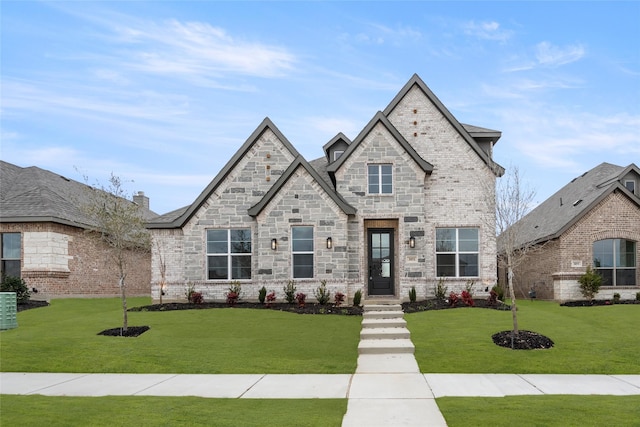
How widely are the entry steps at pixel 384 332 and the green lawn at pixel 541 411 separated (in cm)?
449

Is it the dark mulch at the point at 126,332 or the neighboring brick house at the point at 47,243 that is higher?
the neighboring brick house at the point at 47,243

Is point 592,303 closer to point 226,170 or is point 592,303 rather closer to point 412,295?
point 412,295

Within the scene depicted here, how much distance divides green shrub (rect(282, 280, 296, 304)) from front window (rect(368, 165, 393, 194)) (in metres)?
4.64

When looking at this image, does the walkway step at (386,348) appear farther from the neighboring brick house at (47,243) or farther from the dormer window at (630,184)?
the dormer window at (630,184)

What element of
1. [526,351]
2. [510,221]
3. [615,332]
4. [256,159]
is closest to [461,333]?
[526,351]

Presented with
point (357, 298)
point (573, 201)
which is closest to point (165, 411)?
point (357, 298)

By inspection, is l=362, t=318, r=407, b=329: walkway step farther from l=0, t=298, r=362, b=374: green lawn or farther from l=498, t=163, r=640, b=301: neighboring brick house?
l=498, t=163, r=640, b=301: neighboring brick house

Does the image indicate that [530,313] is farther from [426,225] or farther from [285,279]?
[285,279]

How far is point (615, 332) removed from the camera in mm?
14297

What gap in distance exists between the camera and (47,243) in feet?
75.1

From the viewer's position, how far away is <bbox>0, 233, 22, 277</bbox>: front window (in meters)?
22.9

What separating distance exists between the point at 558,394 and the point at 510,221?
582 cm

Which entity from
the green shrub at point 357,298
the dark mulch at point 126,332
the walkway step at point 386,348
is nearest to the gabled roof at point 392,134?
the green shrub at point 357,298

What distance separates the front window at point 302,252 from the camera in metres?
19.6
